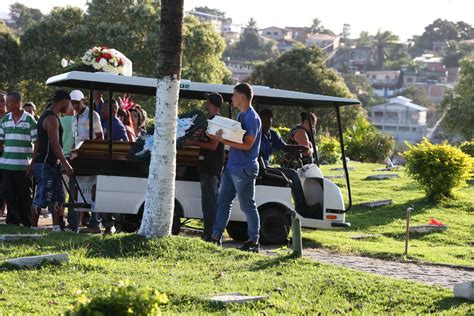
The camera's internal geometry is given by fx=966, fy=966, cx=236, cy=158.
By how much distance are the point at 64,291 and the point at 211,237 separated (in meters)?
3.96

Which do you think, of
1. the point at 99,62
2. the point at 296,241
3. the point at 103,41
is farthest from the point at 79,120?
the point at 103,41

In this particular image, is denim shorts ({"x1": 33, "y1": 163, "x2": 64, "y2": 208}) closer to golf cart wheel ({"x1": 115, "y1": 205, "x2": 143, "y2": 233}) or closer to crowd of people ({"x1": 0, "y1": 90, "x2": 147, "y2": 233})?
crowd of people ({"x1": 0, "y1": 90, "x2": 147, "y2": 233})

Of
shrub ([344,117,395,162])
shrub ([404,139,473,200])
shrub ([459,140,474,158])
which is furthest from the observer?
shrub ([344,117,395,162])

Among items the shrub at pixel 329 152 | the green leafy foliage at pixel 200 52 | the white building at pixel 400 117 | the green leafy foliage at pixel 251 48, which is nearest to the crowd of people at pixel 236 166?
the shrub at pixel 329 152

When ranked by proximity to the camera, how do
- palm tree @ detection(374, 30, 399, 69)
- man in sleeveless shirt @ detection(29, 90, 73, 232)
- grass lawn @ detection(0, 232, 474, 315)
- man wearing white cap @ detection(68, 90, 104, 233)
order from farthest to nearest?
palm tree @ detection(374, 30, 399, 69), man wearing white cap @ detection(68, 90, 104, 233), man in sleeveless shirt @ detection(29, 90, 73, 232), grass lawn @ detection(0, 232, 474, 315)

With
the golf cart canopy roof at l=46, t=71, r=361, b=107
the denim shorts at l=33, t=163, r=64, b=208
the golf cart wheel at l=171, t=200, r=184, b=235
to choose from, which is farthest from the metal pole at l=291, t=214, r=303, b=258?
the denim shorts at l=33, t=163, r=64, b=208

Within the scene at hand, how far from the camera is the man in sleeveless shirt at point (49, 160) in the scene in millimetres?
11672

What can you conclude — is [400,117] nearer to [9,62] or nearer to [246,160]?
[9,62]

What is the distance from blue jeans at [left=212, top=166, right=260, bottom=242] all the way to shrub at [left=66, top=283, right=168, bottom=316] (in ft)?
17.9

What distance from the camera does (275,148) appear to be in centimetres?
1287

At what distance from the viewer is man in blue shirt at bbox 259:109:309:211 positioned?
1255 cm

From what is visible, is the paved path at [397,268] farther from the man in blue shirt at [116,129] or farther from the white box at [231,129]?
the man in blue shirt at [116,129]

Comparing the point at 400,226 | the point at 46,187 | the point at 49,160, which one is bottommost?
the point at 400,226

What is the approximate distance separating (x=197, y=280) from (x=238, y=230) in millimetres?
4222
